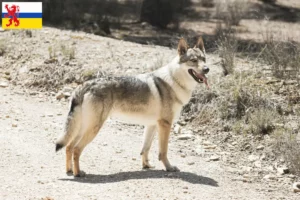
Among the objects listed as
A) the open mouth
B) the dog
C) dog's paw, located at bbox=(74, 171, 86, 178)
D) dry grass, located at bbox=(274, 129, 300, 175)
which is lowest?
dog's paw, located at bbox=(74, 171, 86, 178)

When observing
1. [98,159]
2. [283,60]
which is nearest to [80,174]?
[98,159]

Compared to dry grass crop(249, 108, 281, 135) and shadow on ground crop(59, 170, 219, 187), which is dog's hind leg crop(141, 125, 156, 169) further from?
dry grass crop(249, 108, 281, 135)

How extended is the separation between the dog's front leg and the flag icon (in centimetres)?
754

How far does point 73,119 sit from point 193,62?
1.69 metres

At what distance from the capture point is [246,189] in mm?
7898

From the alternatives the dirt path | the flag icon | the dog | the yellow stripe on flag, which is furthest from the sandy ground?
the flag icon

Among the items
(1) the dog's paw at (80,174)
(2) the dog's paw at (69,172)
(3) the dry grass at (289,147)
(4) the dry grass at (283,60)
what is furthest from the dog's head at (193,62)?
(4) the dry grass at (283,60)

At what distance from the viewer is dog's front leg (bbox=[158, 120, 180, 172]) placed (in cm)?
815

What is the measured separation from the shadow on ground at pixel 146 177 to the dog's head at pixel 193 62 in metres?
1.23

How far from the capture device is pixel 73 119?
763cm

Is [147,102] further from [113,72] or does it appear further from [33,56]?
[33,56]

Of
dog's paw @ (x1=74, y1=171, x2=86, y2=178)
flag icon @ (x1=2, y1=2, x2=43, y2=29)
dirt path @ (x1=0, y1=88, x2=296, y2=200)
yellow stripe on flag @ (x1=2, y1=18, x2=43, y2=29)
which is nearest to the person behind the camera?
dirt path @ (x1=0, y1=88, x2=296, y2=200)

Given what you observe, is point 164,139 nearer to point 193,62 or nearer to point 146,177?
point 146,177

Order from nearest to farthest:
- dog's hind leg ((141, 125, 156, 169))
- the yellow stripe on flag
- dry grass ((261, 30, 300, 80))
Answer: dog's hind leg ((141, 125, 156, 169))
dry grass ((261, 30, 300, 80))
the yellow stripe on flag
